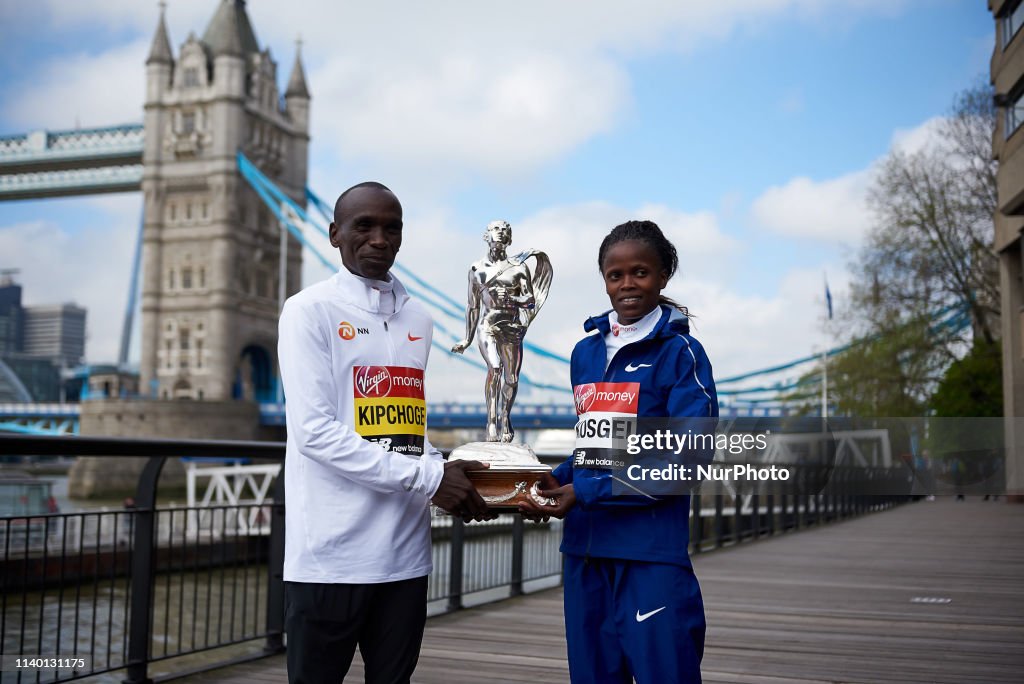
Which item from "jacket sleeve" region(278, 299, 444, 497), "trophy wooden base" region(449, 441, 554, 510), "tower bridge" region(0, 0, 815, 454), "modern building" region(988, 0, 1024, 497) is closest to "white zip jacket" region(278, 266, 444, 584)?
"jacket sleeve" region(278, 299, 444, 497)

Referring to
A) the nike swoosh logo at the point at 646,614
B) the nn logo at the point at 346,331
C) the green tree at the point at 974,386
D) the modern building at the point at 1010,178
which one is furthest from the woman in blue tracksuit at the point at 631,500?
the green tree at the point at 974,386

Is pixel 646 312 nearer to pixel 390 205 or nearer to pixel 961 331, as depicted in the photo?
pixel 390 205

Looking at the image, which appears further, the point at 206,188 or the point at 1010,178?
the point at 206,188

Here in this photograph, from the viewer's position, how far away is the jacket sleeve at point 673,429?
196cm

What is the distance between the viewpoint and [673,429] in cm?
197

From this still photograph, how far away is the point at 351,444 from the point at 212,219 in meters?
53.4

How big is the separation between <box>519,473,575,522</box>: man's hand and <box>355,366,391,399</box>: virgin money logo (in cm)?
35

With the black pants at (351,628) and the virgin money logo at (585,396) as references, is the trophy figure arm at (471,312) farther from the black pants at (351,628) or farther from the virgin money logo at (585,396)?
the black pants at (351,628)

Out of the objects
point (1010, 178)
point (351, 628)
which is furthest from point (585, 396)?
point (1010, 178)

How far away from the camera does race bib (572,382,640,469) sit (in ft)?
6.62

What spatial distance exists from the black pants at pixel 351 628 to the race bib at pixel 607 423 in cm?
41

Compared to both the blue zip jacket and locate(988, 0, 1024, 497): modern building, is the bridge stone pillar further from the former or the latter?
the blue zip jacket

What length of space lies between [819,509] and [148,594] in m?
10.8

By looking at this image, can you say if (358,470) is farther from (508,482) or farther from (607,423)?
(607,423)
